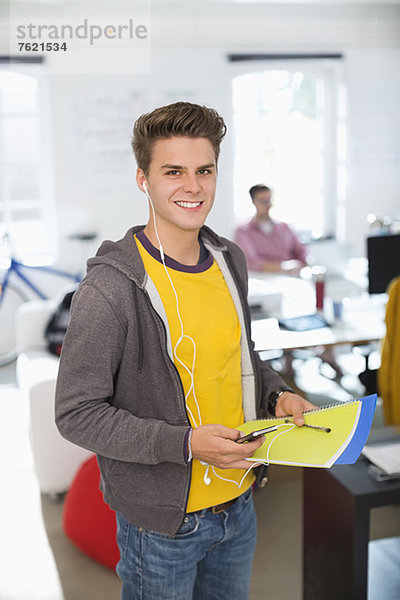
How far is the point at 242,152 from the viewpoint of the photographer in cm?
557

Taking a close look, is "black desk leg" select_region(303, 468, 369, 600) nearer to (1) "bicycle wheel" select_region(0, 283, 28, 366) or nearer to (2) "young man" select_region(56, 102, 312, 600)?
(2) "young man" select_region(56, 102, 312, 600)

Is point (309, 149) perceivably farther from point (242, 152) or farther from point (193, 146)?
point (193, 146)

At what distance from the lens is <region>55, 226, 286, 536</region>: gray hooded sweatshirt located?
3.81 ft

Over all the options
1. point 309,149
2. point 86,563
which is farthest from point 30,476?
point 309,149

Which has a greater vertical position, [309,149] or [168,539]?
[309,149]

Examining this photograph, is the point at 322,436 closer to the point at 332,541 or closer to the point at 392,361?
the point at 332,541

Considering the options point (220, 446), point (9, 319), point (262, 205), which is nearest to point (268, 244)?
point (262, 205)

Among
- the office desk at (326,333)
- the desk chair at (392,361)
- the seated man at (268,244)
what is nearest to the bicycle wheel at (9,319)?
the seated man at (268,244)

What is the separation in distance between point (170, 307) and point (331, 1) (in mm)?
4509

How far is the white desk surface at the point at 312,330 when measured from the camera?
290 centimetres

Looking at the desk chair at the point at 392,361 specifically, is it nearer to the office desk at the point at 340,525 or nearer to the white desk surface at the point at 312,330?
the white desk surface at the point at 312,330

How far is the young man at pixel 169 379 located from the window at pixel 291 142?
13.6 feet

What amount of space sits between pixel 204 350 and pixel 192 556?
40cm

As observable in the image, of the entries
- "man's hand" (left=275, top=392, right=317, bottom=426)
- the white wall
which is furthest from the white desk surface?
"man's hand" (left=275, top=392, right=317, bottom=426)
